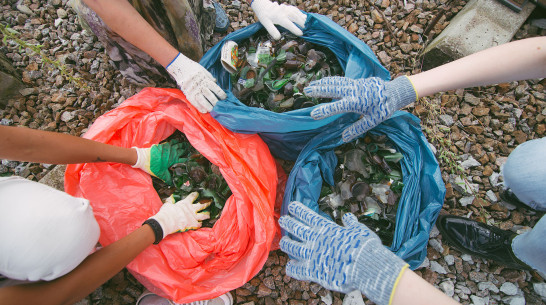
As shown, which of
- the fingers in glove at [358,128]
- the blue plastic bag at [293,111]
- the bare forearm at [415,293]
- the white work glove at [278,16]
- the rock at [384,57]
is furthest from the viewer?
the rock at [384,57]

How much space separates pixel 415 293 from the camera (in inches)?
36.2

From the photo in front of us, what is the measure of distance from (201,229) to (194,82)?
0.79 meters

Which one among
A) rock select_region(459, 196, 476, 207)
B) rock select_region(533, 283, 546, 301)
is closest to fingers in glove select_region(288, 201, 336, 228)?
rock select_region(459, 196, 476, 207)

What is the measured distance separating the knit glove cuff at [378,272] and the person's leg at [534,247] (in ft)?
2.44

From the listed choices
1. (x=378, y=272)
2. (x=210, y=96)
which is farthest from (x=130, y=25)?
(x=378, y=272)

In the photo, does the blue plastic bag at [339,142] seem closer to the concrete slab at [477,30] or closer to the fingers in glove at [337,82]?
the fingers in glove at [337,82]

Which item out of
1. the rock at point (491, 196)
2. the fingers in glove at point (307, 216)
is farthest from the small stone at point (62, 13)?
the rock at point (491, 196)

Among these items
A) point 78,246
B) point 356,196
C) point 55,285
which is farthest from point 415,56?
point 55,285

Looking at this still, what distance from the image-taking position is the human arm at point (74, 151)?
1.15 metres

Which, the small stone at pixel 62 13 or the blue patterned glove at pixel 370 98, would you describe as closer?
the blue patterned glove at pixel 370 98

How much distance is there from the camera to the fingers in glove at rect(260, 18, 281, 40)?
170 cm

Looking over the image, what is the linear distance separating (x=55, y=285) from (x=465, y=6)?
2804 mm

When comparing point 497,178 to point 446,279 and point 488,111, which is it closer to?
point 488,111

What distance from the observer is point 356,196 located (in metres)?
1.54
